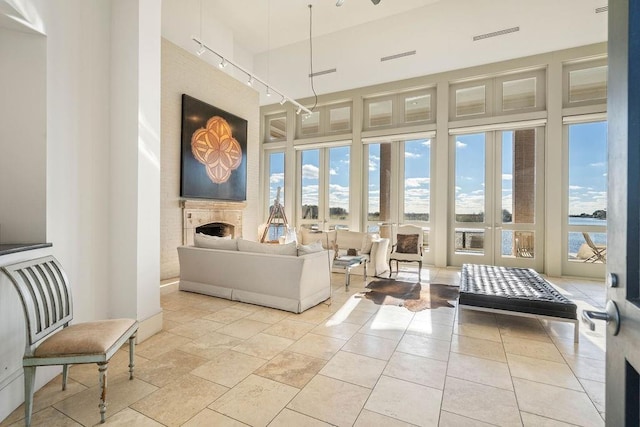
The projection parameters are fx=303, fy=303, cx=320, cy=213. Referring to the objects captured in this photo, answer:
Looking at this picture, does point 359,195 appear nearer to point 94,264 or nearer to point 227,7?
point 227,7

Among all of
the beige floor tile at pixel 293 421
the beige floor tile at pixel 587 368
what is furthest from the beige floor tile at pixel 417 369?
the beige floor tile at pixel 587 368

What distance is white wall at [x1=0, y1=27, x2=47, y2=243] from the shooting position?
7.39ft

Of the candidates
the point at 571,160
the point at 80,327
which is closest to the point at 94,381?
the point at 80,327

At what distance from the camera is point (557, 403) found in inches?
81.4

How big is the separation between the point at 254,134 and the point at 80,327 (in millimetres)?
6032

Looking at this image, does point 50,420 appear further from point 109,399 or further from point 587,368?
point 587,368

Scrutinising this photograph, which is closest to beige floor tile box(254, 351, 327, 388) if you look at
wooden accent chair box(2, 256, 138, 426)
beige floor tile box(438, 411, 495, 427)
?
→ beige floor tile box(438, 411, 495, 427)

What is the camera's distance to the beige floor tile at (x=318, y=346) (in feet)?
9.03

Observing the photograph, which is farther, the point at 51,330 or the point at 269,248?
the point at 269,248

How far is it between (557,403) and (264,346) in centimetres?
231

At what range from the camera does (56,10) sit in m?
2.38

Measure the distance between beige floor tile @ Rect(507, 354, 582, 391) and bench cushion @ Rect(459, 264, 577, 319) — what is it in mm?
630

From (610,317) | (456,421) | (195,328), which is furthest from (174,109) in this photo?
(610,317)

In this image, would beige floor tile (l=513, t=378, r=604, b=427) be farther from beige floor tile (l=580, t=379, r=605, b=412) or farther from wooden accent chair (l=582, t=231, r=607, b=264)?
wooden accent chair (l=582, t=231, r=607, b=264)
